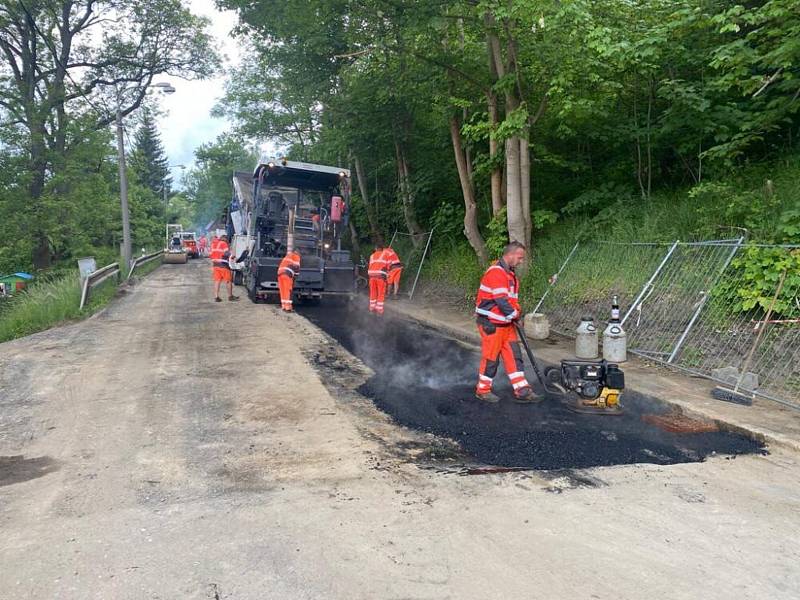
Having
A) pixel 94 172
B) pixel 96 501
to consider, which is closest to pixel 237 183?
pixel 94 172

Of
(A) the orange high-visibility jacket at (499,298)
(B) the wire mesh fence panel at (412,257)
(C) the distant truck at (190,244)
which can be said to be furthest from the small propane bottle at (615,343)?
(C) the distant truck at (190,244)

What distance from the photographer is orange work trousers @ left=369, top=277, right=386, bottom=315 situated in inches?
531

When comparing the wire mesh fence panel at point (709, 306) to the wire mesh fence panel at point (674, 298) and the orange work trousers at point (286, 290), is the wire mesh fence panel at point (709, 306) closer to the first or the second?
the wire mesh fence panel at point (674, 298)

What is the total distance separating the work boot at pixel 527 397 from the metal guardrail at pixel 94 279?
1096 cm

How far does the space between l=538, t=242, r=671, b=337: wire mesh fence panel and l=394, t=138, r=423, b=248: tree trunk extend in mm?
7577

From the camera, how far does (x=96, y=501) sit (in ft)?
12.8

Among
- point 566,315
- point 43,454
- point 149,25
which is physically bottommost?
point 43,454

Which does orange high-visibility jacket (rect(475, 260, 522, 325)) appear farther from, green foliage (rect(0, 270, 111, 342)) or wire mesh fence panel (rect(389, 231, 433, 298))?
wire mesh fence panel (rect(389, 231, 433, 298))

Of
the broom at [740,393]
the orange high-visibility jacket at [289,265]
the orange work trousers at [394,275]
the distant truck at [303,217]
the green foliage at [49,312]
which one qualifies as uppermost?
the distant truck at [303,217]

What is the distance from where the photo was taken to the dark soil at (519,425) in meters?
4.84

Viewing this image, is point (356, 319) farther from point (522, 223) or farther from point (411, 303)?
point (522, 223)

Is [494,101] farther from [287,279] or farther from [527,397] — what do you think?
[527,397]

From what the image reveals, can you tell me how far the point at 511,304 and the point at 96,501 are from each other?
410 cm

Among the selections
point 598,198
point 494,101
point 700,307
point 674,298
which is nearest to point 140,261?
point 494,101
